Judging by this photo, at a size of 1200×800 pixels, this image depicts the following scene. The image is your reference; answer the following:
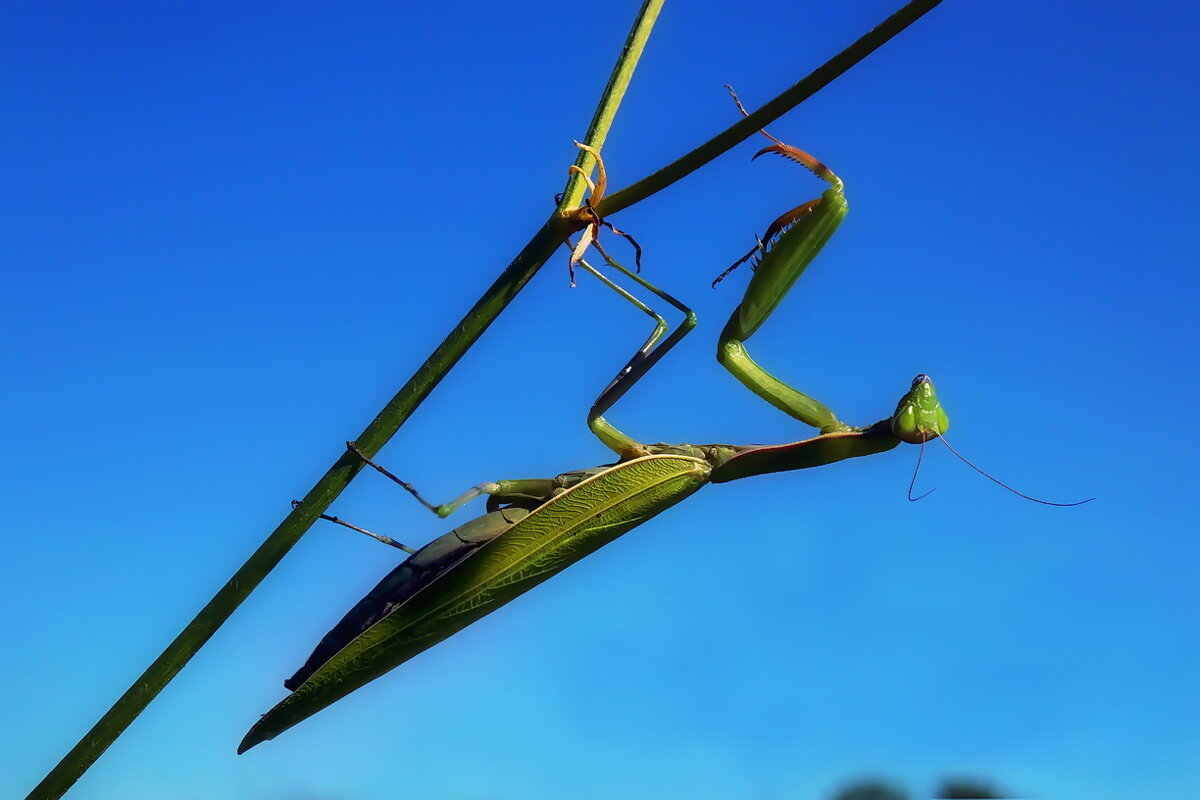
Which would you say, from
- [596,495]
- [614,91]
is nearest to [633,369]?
[596,495]

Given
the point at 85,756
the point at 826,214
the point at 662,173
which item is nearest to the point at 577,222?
the point at 662,173

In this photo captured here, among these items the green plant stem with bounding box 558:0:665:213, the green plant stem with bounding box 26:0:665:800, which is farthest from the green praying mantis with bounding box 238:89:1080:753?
the green plant stem with bounding box 26:0:665:800

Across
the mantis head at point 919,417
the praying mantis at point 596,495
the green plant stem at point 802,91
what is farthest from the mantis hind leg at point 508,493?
the green plant stem at point 802,91

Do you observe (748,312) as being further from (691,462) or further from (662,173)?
(662,173)

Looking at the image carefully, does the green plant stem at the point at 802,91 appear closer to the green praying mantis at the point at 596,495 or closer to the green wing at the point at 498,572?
the green praying mantis at the point at 596,495

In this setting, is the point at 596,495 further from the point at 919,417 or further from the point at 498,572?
the point at 919,417

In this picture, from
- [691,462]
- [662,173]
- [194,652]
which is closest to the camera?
[662,173]
